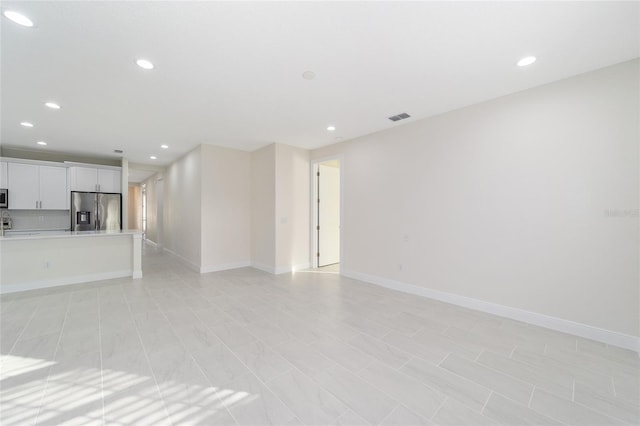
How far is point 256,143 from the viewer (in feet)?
17.7

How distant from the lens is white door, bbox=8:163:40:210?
5.32 meters

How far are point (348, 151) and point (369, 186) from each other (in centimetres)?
91

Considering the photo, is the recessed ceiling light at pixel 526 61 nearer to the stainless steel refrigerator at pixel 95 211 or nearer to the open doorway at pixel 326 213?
the open doorway at pixel 326 213

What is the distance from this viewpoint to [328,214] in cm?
609

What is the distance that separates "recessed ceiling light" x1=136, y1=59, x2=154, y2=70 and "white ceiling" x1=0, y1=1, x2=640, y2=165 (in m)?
0.08

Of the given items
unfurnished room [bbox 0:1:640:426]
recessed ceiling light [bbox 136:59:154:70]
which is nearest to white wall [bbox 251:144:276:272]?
unfurnished room [bbox 0:1:640:426]

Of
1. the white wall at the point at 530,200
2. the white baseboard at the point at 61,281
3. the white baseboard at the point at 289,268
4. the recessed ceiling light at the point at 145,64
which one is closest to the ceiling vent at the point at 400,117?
the white wall at the point at 530,200

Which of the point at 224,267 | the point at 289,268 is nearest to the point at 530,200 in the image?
the point at 289,268

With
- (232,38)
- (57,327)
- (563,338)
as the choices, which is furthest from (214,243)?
(563,338)

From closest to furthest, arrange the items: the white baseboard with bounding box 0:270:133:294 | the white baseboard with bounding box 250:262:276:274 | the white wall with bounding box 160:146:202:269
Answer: the white baseboard with bounding box 0:270:133:294
the white baseboard with bounding box 250:262:276:274
the white wall with bounding box 160:146:202:269

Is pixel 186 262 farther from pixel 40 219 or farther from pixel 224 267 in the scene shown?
pixel 40 219

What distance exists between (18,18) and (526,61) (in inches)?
169

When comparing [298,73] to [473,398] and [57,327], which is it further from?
[57,327]

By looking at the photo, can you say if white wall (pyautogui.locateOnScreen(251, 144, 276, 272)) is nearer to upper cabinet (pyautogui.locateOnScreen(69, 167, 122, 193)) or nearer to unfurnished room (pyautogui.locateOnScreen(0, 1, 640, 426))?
unfurnished room (pyautogui.locateOnScreen(0, 1, 640, 426))
